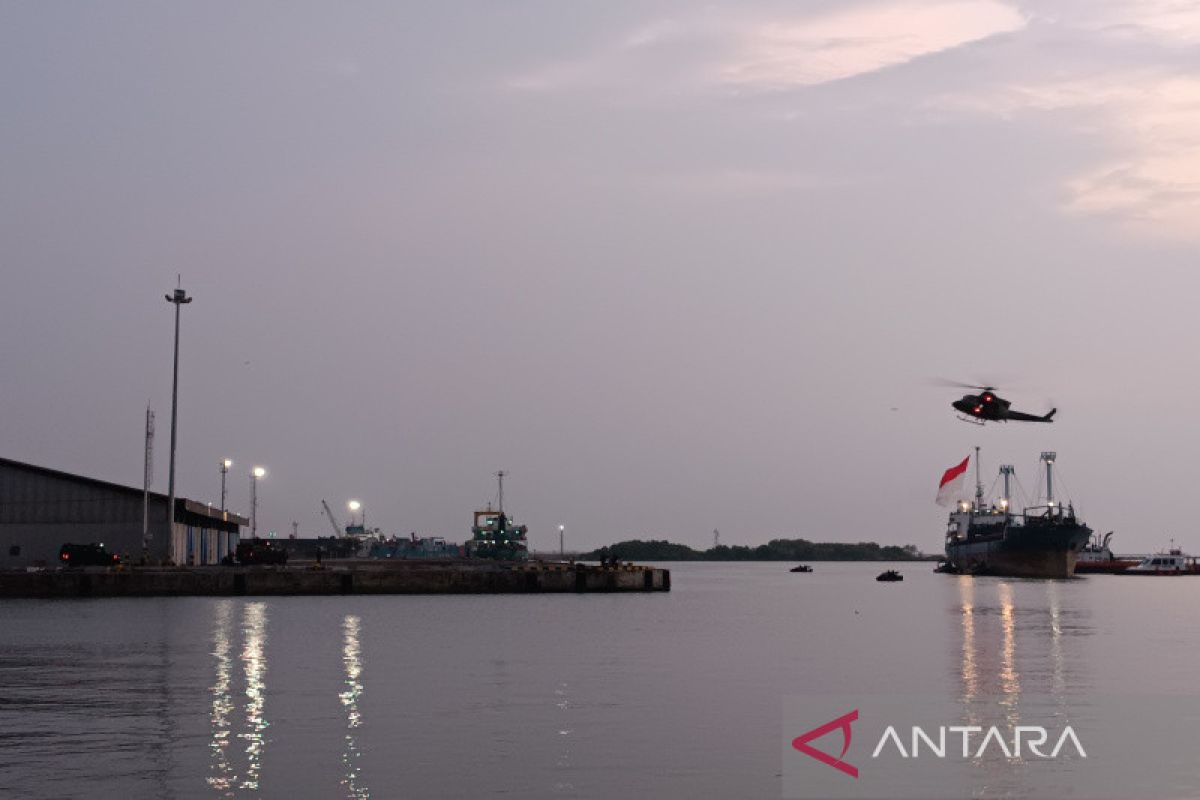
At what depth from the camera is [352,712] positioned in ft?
131

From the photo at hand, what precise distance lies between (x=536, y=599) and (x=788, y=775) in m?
91.6

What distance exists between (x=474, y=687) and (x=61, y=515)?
69.4 metres

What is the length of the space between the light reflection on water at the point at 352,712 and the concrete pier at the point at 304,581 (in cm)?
2860

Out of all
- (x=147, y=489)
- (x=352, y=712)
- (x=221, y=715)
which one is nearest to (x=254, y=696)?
(x=221, y=715)

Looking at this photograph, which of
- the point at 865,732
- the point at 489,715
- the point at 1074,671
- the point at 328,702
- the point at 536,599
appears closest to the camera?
the point at 865,732

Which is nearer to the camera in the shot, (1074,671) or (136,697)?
(136,697)

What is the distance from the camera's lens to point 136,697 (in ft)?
141

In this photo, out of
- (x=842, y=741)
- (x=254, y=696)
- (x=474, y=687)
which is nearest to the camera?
(x=842, y=741)

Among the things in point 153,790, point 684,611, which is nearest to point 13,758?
point 153,790

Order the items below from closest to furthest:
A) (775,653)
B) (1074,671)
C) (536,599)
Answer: (1074,671)
(775,653)
(536,599)

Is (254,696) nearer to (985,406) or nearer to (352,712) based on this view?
(352,712)

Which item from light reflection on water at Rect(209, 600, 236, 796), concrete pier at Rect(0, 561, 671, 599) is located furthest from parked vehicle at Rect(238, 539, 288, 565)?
light reflection on water at Rect(209, 600, 236, 796)

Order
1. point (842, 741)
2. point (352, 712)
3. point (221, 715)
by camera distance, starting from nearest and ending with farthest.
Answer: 1. point (842, 741)
2. point (221, 715)
3. point (352, 712)

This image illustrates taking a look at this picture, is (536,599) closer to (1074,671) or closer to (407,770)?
(1074,671)
